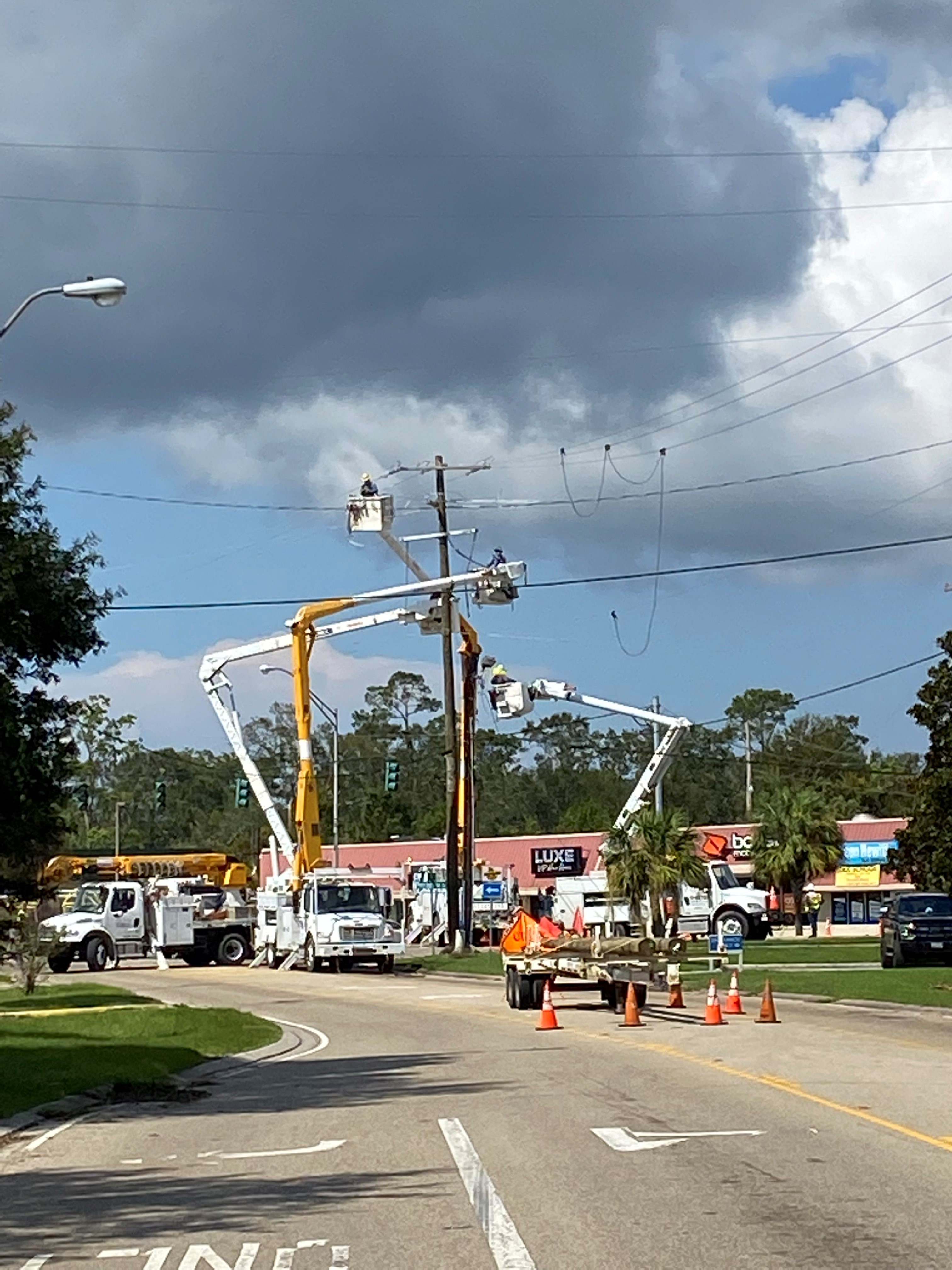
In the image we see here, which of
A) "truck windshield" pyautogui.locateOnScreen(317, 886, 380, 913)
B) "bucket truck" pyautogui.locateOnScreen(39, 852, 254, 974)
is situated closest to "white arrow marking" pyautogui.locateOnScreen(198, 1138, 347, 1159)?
"truck windshield" pyautogui.locateOnScreen(317, 886, 380, 913)

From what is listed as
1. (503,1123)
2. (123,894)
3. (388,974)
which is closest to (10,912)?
(503,1123)

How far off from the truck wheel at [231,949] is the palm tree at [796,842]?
26155 millimetres

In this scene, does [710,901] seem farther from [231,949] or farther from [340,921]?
[340,921]

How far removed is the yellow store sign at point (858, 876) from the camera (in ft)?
252

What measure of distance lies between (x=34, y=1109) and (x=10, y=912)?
479 centimetres

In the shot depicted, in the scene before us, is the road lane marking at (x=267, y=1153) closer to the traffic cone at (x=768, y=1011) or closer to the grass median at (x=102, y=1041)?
the grass median at (x=102, y=1041)

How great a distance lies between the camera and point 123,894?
162 feet

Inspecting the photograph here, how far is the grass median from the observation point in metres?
19.0

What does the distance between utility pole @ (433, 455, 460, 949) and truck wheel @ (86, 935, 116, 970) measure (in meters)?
9.74

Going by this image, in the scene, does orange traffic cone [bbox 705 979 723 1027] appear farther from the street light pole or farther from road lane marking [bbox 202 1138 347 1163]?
the street light pole

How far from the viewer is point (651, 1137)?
531 inches

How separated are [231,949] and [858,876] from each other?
35185 millimetres

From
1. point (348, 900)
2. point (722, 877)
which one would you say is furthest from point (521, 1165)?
point (722, 877)

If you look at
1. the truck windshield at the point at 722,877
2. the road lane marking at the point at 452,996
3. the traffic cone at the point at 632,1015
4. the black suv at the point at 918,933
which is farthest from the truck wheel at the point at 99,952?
the traffic cone at the point at 632,1015
